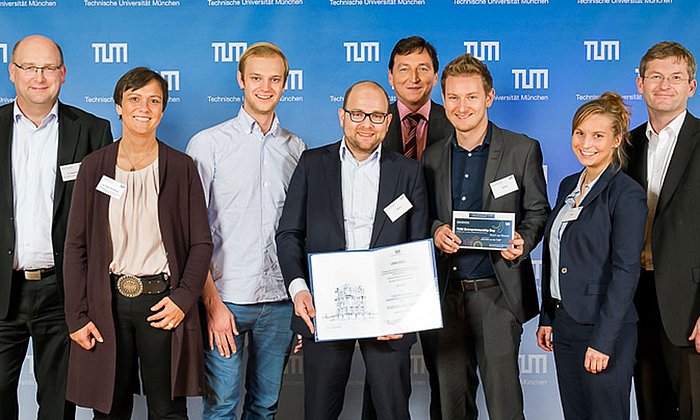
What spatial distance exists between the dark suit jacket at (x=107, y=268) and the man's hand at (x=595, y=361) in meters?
1.52

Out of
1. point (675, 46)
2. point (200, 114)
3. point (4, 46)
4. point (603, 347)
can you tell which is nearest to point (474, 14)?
point (675, 46)

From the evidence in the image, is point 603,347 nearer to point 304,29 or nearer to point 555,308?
point 555,308

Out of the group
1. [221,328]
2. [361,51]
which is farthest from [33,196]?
[361,51]

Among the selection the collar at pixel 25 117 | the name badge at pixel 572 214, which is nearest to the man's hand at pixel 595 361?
the name badge at pixel 572 214

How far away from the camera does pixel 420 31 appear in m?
4.19

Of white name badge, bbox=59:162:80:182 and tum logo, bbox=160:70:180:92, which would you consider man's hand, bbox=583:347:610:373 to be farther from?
tum logo, bbox=160:70:180:92

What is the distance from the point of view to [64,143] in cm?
324

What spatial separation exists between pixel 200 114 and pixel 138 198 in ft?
4.41

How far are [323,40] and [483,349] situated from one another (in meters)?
2.04

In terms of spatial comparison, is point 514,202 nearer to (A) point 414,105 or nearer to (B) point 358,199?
(B) point 358,199

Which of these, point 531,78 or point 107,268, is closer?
point 107,268

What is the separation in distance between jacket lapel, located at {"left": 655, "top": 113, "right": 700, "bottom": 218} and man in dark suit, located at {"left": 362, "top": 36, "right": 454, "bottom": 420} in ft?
3.40

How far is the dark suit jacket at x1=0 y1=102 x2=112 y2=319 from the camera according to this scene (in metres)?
3.18

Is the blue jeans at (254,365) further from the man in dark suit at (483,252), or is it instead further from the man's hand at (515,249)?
the man's hand at (515,249)
